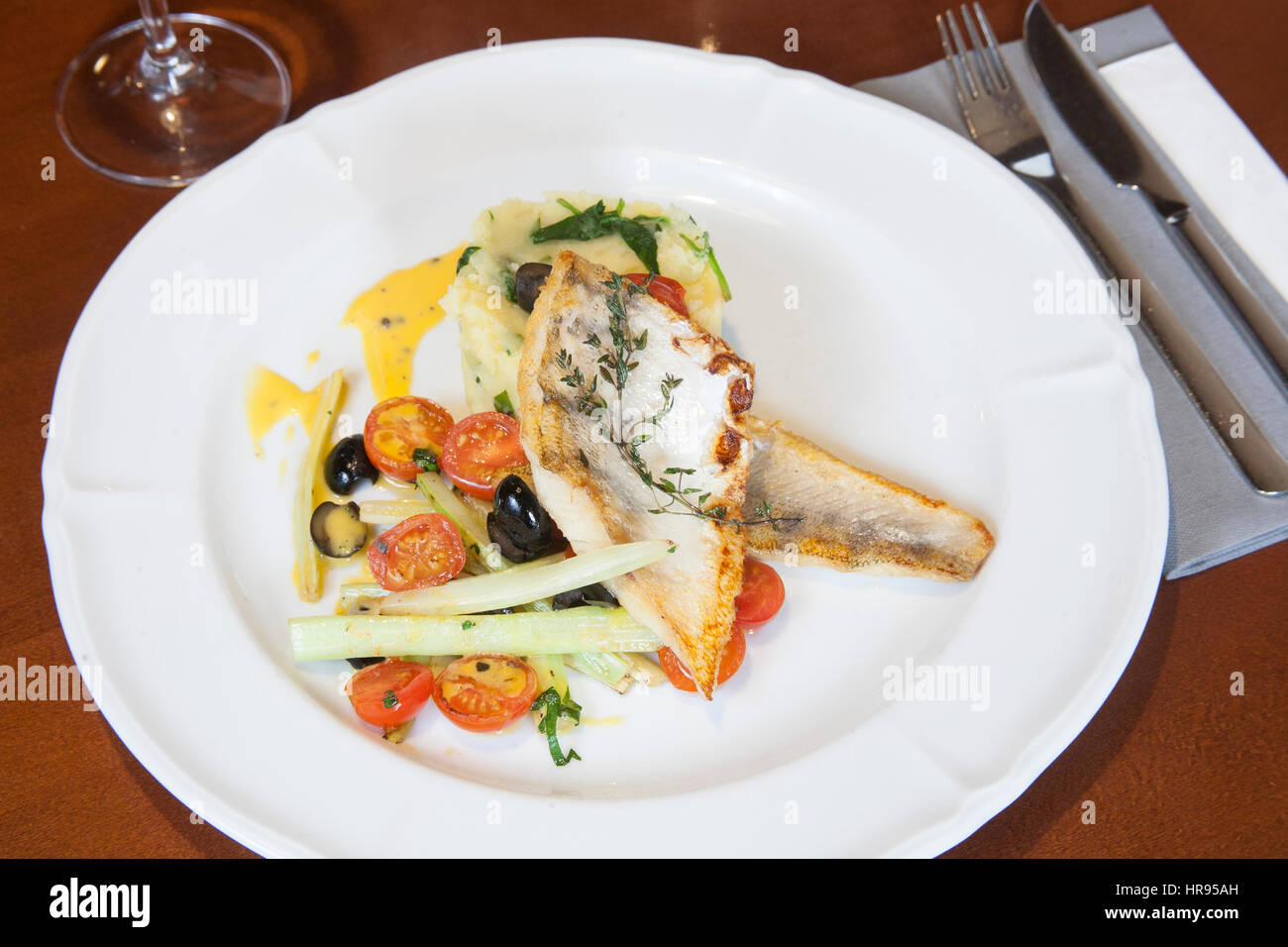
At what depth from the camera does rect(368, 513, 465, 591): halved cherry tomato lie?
3.74 metres

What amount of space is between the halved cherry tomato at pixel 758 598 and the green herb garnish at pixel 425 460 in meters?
1.20

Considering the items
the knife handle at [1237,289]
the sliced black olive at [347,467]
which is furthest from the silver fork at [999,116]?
the sliced black olive at [347,467]

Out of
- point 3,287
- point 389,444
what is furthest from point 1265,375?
point 3,287

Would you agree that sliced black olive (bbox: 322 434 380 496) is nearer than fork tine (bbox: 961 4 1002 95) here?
Yes

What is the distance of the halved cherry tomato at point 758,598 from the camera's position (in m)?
3.69

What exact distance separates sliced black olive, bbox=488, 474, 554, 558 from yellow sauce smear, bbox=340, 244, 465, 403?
34.9 inches

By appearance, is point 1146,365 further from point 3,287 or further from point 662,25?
point 3,287

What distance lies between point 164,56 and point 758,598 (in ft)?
12.3

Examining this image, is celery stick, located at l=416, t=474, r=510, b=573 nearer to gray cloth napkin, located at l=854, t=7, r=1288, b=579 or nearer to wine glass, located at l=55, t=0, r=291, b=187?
wine glass, located at l=55, t=0, r=291, b=187

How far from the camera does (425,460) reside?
3982 mm

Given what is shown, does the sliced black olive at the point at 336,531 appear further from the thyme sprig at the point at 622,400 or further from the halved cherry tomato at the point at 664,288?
the halved cherry tomato at the point at 664,288

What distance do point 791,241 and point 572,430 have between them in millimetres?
1582

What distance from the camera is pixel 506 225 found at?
433 cm

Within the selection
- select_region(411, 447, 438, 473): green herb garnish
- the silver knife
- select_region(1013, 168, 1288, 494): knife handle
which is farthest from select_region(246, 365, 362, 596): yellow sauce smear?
the silver knife
